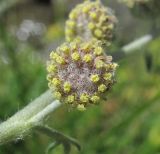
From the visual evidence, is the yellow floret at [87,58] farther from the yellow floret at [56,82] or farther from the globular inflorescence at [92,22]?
the globular inflorescence at [92,22]

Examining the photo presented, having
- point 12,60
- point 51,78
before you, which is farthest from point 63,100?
point 12,60

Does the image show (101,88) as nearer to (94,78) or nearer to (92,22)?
(94,78)

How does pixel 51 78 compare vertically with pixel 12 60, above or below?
below

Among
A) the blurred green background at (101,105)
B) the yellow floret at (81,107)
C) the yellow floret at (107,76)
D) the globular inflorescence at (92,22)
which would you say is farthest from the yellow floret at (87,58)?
the blurred green background at (101,105)

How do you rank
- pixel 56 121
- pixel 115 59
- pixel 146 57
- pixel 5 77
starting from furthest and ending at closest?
pixel 5 77, pixel 56 121, pixel 146 57, pixel 115 59

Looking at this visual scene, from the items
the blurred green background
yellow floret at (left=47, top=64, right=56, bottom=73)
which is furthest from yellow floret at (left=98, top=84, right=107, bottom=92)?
the blurred green background

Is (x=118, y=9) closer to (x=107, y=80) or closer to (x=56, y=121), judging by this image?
(x=56, y=121)

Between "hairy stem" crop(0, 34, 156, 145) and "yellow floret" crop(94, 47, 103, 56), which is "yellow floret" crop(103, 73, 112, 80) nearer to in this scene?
"yellow floret" crop(94, 47, 103, 56)
